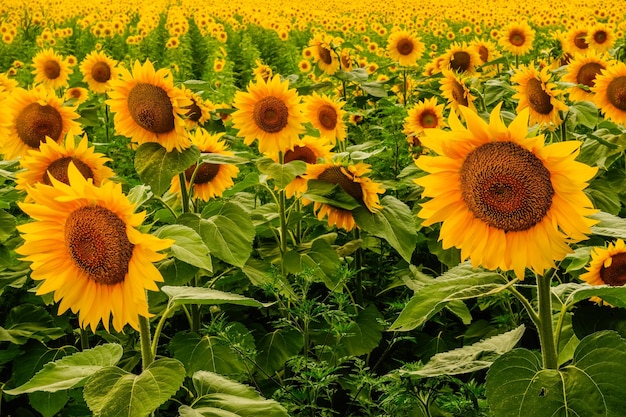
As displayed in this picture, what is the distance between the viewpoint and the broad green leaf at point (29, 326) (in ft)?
8.67

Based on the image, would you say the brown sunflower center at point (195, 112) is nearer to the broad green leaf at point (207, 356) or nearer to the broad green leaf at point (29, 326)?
the broad green leaf at point (29, 326)

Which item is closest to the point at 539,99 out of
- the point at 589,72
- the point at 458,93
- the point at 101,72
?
the point at 589,72

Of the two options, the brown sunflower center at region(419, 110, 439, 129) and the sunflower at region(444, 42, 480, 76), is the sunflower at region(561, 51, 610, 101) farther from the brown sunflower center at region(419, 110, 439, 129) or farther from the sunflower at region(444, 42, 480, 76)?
the sunflower at region(444, 42, 480, 76)

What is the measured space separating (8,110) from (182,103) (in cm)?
109

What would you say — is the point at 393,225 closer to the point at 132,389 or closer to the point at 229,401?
the point at 229,401

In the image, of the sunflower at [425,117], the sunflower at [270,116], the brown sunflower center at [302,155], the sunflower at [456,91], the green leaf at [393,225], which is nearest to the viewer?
the green leaf at [393,225]

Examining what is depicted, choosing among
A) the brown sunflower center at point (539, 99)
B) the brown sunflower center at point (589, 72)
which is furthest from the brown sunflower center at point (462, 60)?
the brown sunflower center at point (539, 99)

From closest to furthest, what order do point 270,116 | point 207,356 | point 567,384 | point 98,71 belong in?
point 567,384, point 207,356, point 270,116, point 98,71

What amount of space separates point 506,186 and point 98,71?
16.1 ft

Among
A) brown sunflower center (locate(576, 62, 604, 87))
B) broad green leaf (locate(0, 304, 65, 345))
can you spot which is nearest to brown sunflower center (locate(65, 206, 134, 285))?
broad green leaf (locate(0, 304, 65, 345))

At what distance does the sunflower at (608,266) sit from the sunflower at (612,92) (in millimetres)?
1730

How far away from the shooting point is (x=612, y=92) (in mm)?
3742

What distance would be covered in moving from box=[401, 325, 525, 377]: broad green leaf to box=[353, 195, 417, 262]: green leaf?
988 millimetres

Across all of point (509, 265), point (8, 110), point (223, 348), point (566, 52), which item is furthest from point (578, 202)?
point (566, 52)
